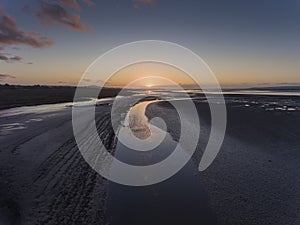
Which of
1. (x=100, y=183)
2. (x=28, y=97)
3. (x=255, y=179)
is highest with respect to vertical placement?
(x=28, y=97)

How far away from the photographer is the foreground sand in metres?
5.84

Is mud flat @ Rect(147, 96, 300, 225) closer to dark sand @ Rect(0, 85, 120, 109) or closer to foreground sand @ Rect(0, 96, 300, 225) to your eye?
foreground sand @ Rect(0, 96, 300, 225)

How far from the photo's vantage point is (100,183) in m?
7.76

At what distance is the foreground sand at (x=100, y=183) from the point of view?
5.84m

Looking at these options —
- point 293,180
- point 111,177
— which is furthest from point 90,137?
point 293,180

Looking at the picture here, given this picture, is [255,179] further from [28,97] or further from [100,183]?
[28,97]

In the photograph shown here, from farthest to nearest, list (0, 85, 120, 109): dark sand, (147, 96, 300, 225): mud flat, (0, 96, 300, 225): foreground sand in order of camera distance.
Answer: (0, 85, 120, 109): dark sand → (147, 96, 300, 225): mud flat → (0, 96, 300, 225): foreground sand

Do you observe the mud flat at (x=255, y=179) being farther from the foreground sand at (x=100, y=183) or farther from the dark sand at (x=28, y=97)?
the dark sand at (x=28, y=97)

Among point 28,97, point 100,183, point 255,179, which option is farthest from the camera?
point 28,97

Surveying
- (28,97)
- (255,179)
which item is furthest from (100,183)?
(28,97)

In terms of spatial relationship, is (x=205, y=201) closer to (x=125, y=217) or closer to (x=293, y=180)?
(x=125, y=217)

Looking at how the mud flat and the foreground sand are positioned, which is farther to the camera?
the mud flat

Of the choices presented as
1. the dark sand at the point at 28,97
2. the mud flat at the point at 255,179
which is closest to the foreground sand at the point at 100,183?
the mud flat at the point at 255,179

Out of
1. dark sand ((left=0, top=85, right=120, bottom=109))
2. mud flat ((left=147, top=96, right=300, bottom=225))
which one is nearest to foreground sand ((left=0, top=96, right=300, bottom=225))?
mud flat ((left=147, top=96, right=300, bottom=225))
